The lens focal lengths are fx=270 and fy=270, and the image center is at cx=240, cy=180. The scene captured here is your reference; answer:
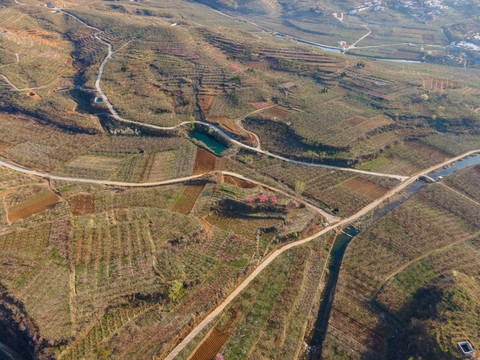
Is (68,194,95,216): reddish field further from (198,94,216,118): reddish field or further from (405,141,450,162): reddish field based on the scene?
(405,141,450,162): reddish field

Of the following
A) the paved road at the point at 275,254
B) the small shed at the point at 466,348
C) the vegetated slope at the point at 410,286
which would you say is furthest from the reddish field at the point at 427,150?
the small shed at the point at 466,348

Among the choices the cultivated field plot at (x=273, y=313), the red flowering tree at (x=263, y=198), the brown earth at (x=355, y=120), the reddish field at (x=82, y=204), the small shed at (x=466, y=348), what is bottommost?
the cultivated field plot at (x=273, y=313)

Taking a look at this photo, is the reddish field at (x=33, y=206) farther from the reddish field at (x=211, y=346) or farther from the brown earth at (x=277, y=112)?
the brown earth at (x=277, y=112)

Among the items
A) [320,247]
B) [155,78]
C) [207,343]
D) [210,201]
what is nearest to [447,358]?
[320,247]

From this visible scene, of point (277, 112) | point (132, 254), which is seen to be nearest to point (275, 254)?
point (132, 254)

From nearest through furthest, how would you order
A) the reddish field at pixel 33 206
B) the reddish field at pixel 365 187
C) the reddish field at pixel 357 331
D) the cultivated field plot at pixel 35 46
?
the reddish field at pixel 357 331 → the reddish field at pixel 33 206 → the reddish field at pixel 365 187 → the cultivated field plot at pixel 35 46

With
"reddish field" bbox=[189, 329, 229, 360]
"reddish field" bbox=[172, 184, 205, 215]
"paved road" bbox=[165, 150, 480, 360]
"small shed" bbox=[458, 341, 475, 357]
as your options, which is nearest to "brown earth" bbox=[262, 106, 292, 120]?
"reddish field" bbox=[172, 184, 205, 215]

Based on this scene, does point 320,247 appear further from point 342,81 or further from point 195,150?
point 342,81

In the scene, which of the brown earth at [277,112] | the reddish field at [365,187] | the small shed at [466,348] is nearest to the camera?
the small shed at [466,348]
